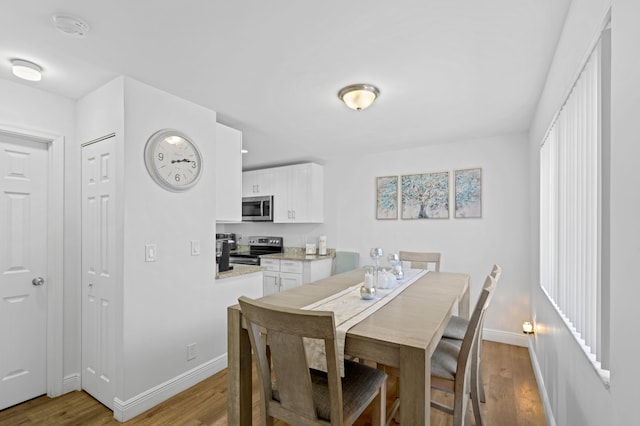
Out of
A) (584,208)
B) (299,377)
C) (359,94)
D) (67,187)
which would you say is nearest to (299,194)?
(359,94)

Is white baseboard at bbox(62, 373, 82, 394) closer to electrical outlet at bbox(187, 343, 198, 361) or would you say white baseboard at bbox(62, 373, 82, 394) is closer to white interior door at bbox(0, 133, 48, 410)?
white interior door at bbox(0, 133, 48, 410)

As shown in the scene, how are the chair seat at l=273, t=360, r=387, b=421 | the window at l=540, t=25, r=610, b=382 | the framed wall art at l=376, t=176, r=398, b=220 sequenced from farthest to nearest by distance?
the framed wall art at l=376, t=176, r=398, b=220 < the chair seat at l=273, t=360, r=387, b=421 < the window at l=540, t=25, r=610, b=382

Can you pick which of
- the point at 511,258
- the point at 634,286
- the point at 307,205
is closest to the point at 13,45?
the point at 634,286

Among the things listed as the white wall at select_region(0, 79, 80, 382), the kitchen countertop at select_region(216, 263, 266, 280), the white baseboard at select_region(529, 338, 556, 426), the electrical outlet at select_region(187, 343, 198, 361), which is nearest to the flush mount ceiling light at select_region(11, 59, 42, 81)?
the white wall at select_region(0, 79, 80, 382)

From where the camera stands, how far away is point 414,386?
49.7 inches

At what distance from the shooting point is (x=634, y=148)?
2.59 feet

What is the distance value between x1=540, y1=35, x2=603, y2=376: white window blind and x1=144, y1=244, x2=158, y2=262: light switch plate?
259 centimetres

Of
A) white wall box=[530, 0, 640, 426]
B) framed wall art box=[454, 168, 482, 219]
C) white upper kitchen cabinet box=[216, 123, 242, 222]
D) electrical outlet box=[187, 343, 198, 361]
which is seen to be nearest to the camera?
white wall box=[530, 0, 640, 426]

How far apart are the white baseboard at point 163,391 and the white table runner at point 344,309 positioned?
1451 millimetres

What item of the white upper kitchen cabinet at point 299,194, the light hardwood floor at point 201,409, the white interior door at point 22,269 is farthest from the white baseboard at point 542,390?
the white interior door at point 22,269

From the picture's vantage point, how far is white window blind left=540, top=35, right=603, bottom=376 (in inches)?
48.8

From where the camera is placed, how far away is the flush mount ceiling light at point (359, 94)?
2.30m

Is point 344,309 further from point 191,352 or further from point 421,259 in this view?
point 421,259

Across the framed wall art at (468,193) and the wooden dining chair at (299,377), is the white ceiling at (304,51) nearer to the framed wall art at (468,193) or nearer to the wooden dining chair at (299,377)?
the framed wall art at (468,193)
